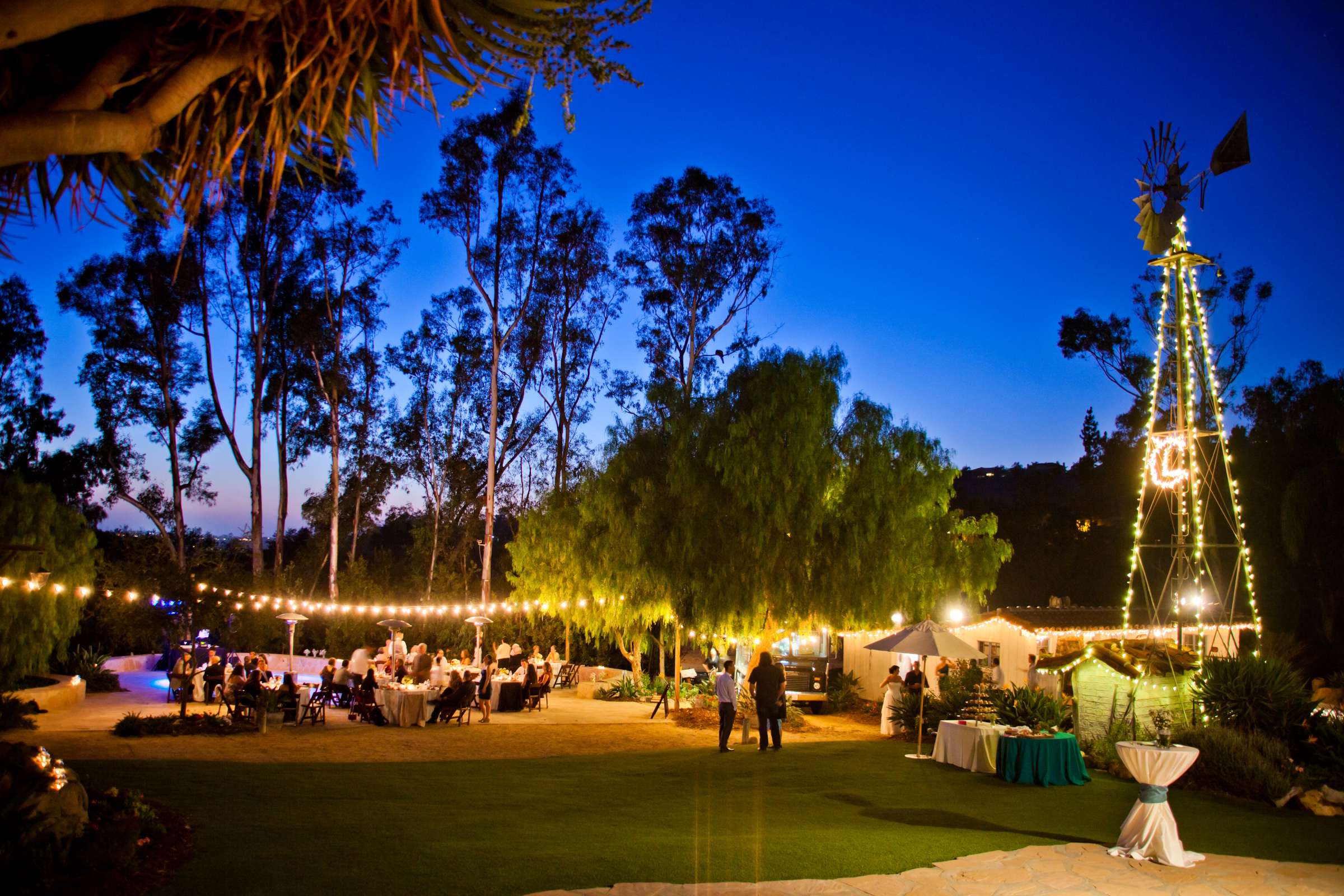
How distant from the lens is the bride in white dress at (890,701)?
56.1ft

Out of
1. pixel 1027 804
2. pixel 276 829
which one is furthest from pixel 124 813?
pixel 1027 804

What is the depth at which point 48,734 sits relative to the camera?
13.1 m

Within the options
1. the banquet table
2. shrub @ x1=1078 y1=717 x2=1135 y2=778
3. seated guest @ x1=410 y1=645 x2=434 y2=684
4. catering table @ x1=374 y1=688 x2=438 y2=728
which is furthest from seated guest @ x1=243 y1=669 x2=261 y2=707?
shrub @ x1=1078 y1=717 x2=1135 y2=778

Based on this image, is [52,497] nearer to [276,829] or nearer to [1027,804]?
[276,829]

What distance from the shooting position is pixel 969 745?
1297 centimetres

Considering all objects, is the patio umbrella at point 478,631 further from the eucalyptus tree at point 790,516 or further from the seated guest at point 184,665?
the seated guest at point 184,665

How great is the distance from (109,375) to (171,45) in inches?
1105

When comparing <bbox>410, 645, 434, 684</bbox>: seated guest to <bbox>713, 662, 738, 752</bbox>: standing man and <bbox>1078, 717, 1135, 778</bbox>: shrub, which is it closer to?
<bbox>713, 662, 738, 752</bbox>: standing man

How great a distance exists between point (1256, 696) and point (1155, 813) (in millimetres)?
6380

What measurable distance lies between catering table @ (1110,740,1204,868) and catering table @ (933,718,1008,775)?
188 inches

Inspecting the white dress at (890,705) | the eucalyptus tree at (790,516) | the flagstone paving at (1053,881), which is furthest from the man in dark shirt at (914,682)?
the flagstone paving at (1053,881)

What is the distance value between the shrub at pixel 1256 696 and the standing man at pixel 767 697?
6.35 metres

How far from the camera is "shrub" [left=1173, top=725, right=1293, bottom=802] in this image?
10.9 metres

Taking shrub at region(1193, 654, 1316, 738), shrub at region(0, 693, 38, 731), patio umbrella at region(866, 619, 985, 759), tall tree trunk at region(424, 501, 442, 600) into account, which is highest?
tall tree trunk at region(424, 501, 442, 600)
